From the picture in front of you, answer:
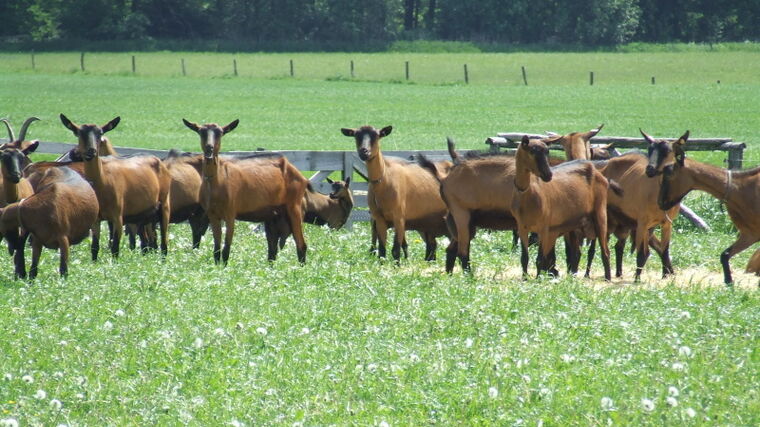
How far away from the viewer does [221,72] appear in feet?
221

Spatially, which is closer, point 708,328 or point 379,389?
point 379,389

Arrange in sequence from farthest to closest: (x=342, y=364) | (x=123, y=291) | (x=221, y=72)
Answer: (x=221, y=72) < (x=123, y=291) < (x=342, y=364)

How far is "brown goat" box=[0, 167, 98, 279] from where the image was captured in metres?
12.7

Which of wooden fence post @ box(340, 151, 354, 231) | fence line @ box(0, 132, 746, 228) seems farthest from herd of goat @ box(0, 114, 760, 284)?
fence line @ box(0, 132, 746, 228)

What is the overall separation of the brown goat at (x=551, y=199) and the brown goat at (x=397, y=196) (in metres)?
2.11

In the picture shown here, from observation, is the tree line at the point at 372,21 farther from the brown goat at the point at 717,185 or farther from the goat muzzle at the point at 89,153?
the brown goat at the point at 717,185

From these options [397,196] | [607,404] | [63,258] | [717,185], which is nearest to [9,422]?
[607,404]

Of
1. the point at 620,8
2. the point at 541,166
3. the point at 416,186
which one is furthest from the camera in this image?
the point at 620,8

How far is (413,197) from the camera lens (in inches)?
640

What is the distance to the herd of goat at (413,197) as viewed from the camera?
44.1ft

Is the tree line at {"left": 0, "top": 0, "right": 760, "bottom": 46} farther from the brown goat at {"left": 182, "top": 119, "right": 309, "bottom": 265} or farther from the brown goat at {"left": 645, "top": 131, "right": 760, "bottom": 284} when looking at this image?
the brown goat at {"left": 645, "top": 131, "right": 760, "bottom": 284}

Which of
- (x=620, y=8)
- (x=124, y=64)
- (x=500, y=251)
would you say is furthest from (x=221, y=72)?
(x=500, y=251)

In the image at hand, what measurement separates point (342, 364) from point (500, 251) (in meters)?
8.46

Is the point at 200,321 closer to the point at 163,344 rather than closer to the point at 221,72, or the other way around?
the point at 163,344
